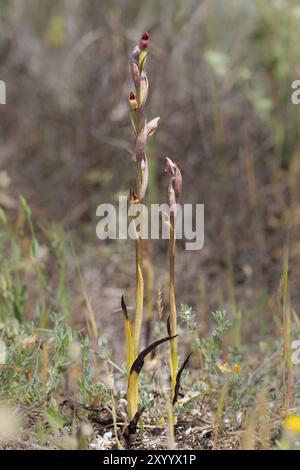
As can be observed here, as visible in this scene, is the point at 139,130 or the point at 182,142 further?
the point at 182,142

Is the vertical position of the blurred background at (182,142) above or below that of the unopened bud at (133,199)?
above

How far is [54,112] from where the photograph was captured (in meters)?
3.33

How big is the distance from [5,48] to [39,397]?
2.38 m

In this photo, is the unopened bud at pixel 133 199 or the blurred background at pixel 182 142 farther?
the blurred background at pixel 182 142

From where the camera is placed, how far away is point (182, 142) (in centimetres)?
304

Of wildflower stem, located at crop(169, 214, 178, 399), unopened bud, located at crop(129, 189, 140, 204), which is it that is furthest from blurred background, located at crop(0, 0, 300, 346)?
unopened bud, located at crop(129, 189, 140, 204)

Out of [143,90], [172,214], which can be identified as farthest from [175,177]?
[143,90]

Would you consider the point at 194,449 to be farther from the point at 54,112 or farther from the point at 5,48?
the point at 5,48

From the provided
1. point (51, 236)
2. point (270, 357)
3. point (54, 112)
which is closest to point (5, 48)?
point (54, 112)

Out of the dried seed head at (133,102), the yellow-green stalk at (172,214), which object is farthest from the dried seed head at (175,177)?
the dried seed head at (133,102)

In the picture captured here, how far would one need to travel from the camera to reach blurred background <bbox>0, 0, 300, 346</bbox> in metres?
2.74

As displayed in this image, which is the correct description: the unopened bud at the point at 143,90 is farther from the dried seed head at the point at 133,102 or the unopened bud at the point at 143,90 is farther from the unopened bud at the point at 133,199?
the unopened bud at the point at 133,199

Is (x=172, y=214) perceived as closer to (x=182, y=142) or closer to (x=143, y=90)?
(x=143, y=90)

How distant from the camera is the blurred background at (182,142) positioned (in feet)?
9.00
